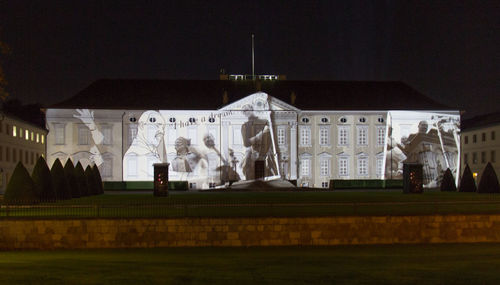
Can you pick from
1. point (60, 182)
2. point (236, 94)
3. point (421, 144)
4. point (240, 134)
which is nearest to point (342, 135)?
point (421, 144)

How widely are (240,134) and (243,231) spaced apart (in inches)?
1396

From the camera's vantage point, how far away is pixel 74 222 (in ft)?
67.4

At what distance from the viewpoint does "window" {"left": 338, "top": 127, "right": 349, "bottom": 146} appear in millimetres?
57375

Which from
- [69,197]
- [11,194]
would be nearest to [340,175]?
[69,197]

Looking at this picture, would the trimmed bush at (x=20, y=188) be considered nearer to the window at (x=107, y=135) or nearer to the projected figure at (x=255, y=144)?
the window at (x=107, y=135)

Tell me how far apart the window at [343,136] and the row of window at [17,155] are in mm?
29704

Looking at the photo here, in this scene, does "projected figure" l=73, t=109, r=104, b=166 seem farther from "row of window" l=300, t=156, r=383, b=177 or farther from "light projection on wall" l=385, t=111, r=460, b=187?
"light projection on wall" l=385, t=111, r=460, b=187

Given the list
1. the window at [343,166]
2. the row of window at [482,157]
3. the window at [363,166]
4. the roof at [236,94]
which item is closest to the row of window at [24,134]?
the roof at [236,94]

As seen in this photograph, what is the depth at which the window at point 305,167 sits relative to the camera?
57.1 metres

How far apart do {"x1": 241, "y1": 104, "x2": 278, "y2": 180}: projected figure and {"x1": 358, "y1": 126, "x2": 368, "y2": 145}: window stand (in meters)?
8.81

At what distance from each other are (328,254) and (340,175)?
3872cm

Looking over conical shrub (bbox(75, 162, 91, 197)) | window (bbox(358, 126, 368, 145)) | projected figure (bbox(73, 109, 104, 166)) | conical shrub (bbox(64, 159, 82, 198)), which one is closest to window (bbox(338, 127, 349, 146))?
window (bbox(358, 126, 368, 145))

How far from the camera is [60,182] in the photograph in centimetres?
3384

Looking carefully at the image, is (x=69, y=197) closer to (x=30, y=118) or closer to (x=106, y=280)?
(x=106, y=280)
